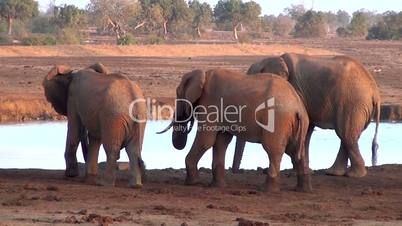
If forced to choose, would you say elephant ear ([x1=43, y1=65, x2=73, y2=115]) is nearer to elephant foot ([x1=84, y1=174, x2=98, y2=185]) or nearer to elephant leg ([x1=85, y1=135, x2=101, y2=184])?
elephant leg ([x1=85, y1=135, x2=101, y2=184])

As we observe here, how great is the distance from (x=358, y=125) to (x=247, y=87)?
2267 mm

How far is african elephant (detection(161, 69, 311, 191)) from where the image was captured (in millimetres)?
12492

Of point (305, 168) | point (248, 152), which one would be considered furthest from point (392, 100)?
point (305, 168)

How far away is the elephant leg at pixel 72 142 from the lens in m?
13.5

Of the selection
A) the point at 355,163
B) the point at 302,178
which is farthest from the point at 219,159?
the point at 355,163

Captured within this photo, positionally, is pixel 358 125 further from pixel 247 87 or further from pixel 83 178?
pixel 83 178

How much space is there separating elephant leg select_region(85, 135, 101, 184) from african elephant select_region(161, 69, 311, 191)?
1.03 meters

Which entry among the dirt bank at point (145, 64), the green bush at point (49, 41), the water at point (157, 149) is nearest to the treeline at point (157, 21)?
the green bush at point (49, 41)

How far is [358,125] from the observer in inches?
569

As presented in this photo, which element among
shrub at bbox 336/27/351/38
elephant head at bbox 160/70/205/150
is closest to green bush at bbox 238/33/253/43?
shrub at bbox 336/27/351/38

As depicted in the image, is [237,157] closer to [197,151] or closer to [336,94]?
[336,94]

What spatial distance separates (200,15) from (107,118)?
65.9 metres

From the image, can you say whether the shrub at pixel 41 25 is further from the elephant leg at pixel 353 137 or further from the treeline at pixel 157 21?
the elephant leg at pixel 353 137

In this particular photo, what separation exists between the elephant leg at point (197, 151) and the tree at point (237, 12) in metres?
64.6
